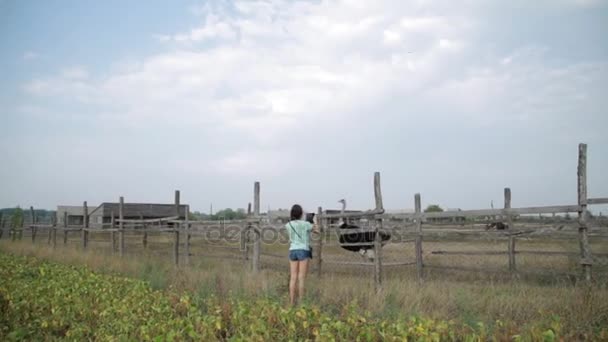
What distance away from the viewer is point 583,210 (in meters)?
9.15

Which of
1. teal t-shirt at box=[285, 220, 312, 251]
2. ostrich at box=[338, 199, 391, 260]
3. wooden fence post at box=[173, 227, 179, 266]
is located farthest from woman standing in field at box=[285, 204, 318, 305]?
wooden fence post at box=[173, 227, 179, 266]

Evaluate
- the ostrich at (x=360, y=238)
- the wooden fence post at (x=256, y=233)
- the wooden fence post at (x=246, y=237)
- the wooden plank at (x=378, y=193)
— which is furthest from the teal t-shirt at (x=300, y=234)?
the wooden fence post at (x=246, y=237)

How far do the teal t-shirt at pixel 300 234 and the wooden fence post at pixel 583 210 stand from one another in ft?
17.0

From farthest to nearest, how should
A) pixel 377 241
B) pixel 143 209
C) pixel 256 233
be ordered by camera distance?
pixel 143 209, pixel 256 233, pixel 377 241

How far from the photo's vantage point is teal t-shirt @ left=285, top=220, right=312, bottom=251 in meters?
7.97

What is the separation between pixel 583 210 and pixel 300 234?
535 cm

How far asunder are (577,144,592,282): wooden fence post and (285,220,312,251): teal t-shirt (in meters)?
5.18

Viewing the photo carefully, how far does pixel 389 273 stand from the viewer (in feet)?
40.4

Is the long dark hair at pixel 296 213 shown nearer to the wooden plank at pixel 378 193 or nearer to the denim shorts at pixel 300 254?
the denim shorts at pixel 300 254

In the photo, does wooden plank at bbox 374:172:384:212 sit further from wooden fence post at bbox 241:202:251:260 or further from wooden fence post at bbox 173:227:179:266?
wooden fence post at bbox 173:227:179:266

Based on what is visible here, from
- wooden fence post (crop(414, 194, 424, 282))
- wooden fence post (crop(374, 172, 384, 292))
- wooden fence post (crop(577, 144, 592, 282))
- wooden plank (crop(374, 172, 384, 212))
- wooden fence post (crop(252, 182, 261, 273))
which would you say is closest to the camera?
wooden fence post (crop(577, 144, 592, 282))

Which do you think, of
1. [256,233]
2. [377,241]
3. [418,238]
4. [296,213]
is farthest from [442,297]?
[256,233]

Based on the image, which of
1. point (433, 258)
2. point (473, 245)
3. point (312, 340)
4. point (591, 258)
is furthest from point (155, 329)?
point (473, 245)

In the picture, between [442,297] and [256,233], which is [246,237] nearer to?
[256,233]
